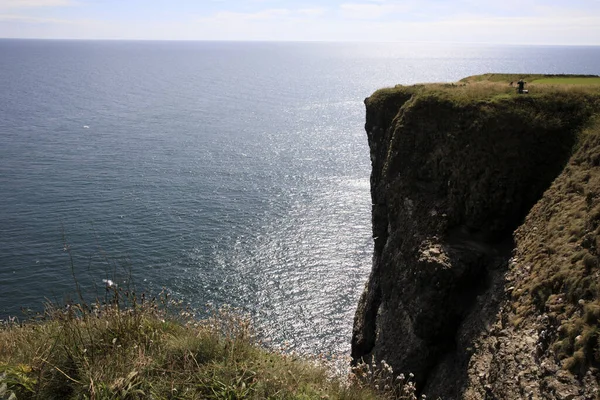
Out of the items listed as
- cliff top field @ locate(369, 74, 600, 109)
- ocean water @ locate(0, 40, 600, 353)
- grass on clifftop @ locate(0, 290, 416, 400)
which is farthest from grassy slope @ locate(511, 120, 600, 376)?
ocean water @ locate(0, 40, 600, 353)

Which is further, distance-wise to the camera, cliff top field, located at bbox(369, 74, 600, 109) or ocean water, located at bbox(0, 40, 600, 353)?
ocean water, located at bbox(0, 40, 600, 353)

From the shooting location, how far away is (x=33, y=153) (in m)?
88.9

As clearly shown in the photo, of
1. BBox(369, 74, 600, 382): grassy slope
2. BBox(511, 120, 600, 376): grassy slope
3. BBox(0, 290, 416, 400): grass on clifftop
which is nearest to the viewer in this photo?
BBox(0, 290, 416, 400): grass on clifftop

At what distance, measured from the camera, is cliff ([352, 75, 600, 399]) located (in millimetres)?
15977

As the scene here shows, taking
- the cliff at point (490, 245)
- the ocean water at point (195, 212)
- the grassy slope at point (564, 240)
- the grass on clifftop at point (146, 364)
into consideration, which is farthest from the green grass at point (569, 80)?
Result: the grass on clifftop at point (146, 364)

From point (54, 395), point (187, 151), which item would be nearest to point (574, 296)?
point (54, 395)

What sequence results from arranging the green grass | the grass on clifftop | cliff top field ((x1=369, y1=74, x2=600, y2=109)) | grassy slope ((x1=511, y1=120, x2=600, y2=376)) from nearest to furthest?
the grass on clifftop → grassy slope ((x1=511, y1=120, x2=600, y2=376)) → cliff top field ((x1=369, y1=74, x2=600, y2=109)) → the green grass

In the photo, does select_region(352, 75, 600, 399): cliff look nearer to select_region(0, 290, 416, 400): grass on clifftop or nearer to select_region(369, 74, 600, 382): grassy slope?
select_region(369, 74, 600, 382): grassy slope

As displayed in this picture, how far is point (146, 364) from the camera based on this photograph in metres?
7.75

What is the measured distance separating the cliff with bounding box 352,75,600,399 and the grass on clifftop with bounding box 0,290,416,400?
8.95 m

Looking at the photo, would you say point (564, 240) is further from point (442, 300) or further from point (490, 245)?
point (442, 300)

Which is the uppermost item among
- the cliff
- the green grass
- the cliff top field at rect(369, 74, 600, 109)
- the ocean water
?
the green grass

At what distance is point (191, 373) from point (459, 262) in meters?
19.1

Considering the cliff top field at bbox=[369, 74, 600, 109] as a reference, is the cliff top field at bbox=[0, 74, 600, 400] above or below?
below
